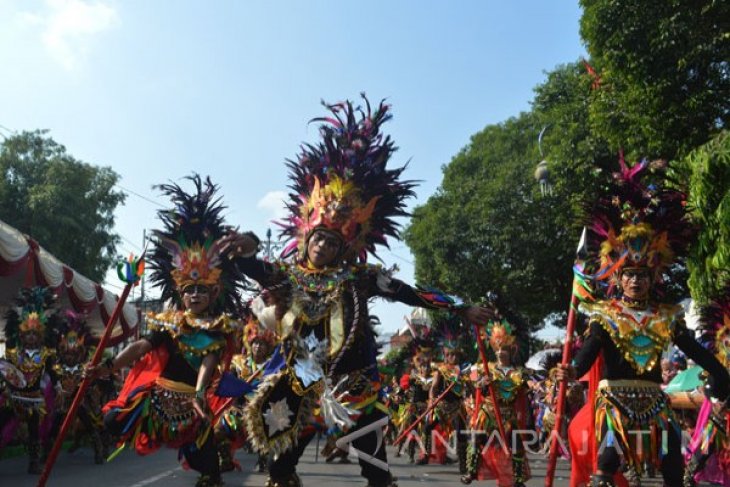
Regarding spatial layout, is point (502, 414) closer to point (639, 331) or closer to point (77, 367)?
point (639, 331)

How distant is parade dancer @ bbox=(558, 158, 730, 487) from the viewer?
5.34 m

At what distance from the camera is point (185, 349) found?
6.43 metres

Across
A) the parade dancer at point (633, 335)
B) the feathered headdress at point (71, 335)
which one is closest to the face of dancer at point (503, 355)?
the parade dancer at point (633, 335)

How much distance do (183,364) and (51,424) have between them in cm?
566

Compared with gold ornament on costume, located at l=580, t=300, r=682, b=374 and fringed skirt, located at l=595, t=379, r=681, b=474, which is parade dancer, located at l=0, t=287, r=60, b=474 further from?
gold ornament on costume, located at l=580, t=300, r=682, b=374

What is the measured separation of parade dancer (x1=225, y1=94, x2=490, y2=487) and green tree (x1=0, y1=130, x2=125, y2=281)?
26465 mm

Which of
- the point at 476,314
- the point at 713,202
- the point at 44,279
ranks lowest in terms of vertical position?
the point at 476,314

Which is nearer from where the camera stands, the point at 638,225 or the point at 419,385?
the point at 638,225

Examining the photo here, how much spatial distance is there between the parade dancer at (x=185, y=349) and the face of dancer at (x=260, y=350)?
418 centimetres

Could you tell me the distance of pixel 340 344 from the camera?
5.34 metres

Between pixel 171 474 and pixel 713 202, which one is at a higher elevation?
pixel 713 202

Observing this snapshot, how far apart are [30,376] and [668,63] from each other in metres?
11.4

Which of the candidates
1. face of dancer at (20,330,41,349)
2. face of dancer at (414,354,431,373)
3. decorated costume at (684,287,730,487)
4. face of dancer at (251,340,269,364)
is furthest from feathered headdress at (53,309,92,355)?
decorated costume at (684,287,730,487)

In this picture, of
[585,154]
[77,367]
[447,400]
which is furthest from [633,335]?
[585,154]
